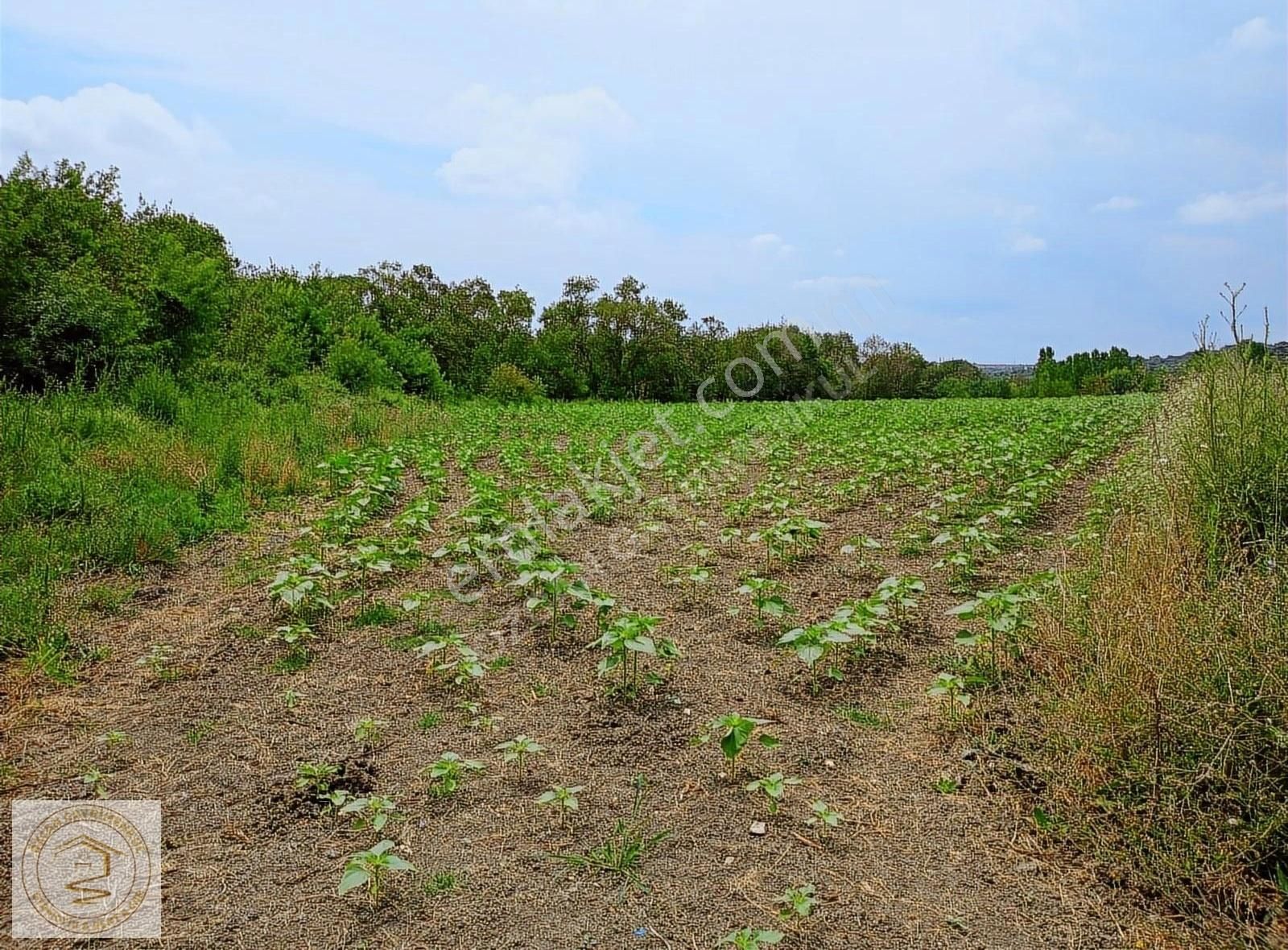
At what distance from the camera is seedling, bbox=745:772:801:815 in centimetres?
301

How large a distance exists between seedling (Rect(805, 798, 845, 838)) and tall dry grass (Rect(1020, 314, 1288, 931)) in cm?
82

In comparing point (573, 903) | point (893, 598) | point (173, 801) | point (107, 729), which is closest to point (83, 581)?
point (107, 729)

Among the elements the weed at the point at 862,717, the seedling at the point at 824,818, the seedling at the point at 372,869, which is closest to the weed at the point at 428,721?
the seedling at the point at 372,869

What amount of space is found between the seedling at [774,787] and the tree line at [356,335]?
10.8 meters

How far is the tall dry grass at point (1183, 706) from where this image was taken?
2.47 metres

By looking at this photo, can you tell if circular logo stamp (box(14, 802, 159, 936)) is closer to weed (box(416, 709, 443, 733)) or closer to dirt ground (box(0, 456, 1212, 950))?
dirt ground (box(0, 456, 1212, 950))

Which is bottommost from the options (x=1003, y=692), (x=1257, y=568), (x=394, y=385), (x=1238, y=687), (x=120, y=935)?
(x=120, y=935)

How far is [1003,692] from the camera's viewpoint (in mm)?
3729

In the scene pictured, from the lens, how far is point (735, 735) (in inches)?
124

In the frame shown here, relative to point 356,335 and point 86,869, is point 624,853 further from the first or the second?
point 356,335

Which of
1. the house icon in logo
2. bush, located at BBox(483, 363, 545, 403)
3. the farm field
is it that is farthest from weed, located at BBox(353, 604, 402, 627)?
bush, located at BBox(483, 363, 545, 403)

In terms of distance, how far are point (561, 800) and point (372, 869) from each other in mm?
728

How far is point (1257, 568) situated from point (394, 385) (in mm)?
21487

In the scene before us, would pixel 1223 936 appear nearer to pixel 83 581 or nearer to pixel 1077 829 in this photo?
pixel 1077 829
